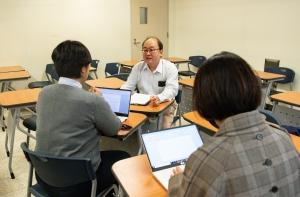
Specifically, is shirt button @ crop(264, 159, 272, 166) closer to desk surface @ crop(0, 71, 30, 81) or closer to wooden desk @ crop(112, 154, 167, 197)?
wooden desk @ crop(112, 154, 167, 197)

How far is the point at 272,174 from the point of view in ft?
2.49

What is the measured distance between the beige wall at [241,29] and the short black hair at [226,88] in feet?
13.2

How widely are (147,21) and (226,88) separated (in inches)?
227

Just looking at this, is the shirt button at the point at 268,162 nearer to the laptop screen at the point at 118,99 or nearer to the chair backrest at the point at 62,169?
the chair backrest at the point at 62,169

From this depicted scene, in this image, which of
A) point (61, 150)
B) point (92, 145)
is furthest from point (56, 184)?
point (92, 145)

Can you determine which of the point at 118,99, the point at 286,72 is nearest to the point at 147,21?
the point at 286,72

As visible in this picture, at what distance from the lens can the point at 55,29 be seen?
5.14 metres

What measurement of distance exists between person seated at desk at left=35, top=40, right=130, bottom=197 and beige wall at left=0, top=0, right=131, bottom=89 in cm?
396

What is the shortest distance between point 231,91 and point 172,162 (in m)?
0.62

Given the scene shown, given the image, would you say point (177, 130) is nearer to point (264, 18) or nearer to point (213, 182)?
point (213, 182)

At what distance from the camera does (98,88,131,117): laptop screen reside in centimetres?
200

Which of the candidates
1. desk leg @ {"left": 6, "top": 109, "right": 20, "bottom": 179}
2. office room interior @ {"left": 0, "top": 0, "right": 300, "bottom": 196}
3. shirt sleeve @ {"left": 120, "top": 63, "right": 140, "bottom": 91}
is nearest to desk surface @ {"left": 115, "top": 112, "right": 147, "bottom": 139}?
shirt sleeve @ {"left": 120, "top": 63, "right": 140, "bottom": 91}

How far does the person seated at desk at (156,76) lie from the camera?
8.85 ft

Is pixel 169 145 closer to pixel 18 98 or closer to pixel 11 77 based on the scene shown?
pixel 18 98
